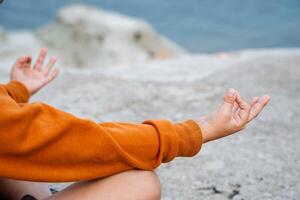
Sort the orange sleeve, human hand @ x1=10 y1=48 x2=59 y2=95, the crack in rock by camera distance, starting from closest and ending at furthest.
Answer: the orange sleeve < the crack in rock < human hand @ x1=10 y1=48 x2=59 y2=95

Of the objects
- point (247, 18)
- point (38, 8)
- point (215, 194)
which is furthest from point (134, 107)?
point (38, 8)

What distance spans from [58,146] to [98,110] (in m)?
1.31

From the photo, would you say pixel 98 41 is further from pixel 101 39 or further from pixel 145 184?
pixel 145 184

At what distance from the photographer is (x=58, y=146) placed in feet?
3.14

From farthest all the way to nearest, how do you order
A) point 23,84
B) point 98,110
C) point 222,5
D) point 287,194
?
point 222,5, point 98,110, point 23,84, point 287,194

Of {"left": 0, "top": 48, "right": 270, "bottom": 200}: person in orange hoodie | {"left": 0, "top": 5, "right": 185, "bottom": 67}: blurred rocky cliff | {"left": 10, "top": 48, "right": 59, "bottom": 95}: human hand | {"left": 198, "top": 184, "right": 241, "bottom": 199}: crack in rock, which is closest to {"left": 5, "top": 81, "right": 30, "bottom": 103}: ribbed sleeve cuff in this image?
{"left": 10, "top": 48, "right": 59, "bottom": 95}: human hand

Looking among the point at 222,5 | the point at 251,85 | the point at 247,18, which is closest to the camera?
the point at 251,85

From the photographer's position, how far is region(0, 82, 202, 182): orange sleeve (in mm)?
929

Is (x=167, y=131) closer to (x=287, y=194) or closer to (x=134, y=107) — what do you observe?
(x=287, y=194)

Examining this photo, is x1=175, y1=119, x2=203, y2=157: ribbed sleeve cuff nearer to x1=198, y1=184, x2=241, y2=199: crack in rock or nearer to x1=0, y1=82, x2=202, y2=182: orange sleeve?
x1=0, y1=82, x2=202, y2=182: orange sleeve

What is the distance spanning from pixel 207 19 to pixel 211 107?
7843 millimetres

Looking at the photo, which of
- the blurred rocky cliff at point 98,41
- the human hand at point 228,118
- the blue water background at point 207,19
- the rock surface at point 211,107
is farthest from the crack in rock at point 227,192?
the blue water background at point 207,19

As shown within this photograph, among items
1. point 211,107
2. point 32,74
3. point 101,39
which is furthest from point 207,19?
point 32,74

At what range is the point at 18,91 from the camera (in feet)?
5.16
